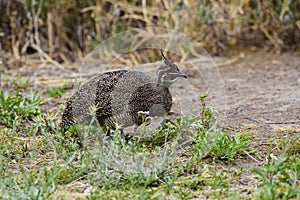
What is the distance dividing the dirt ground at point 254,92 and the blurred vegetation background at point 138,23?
353 millimetres

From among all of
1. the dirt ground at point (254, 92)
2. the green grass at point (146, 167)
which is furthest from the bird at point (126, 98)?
the dirt ground at point (254, 92)

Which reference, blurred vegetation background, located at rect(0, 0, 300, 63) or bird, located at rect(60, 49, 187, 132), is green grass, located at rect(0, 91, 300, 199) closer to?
bird, located at rect(60, 49, 187, 132)

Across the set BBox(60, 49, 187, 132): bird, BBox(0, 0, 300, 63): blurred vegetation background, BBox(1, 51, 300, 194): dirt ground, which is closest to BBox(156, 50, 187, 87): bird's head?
BBox(60, 49, 187, 132): bird

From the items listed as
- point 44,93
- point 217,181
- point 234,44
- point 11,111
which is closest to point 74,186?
point 217,181

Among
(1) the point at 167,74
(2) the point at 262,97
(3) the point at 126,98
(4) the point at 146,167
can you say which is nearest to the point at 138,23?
(2) the point at 262,97

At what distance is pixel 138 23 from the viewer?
8602 mm

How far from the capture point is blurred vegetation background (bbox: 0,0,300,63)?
25.8ft

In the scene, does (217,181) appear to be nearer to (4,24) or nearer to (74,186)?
(74,186)

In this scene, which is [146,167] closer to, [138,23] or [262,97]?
[262,97]

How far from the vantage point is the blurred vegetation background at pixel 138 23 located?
786 cm

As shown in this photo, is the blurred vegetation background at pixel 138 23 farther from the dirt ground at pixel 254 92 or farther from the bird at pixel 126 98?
the bird at pixel 126 98

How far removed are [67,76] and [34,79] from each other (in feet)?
1.39

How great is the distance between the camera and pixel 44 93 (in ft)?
21.5

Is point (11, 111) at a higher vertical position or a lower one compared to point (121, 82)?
lower
